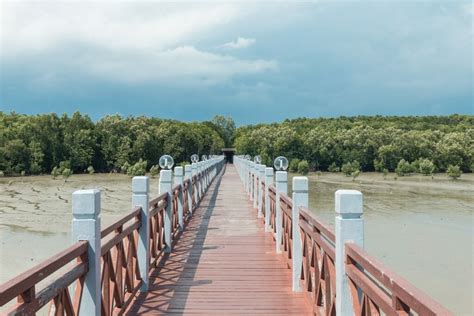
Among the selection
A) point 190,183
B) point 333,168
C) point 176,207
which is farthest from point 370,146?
point 176,207

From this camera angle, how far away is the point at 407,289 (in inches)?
66.2

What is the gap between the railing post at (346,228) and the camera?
2504 millimetres

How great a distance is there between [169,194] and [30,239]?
21.3 feet

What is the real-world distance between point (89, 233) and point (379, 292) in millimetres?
1596

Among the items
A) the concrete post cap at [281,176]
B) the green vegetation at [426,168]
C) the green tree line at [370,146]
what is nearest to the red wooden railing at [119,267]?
the concrete post cap at [281,176]

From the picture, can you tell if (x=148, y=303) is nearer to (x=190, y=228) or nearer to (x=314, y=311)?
(x=314, y=311)

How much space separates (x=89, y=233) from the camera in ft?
8.39

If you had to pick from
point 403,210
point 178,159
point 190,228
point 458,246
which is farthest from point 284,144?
point 190,228

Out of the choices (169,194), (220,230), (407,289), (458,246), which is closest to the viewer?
(407,289)

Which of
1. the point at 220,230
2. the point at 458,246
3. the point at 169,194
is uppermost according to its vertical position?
the point at 169,194

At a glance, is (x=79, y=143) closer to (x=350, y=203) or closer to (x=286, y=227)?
(x=286, y=227)

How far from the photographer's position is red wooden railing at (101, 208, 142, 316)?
9.64ft

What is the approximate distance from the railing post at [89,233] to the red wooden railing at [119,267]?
0.82 ft

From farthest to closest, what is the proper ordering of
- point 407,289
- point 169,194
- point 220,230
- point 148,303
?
1. point 220,230
2. point 169,194
3. point 148,303
4. point 407,289
